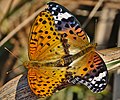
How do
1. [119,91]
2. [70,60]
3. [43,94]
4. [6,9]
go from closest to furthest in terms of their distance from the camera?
1. [43,94]
2. [70,60]
3. [119,91]
4. [6,9]

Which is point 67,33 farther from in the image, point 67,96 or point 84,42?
point 67,96

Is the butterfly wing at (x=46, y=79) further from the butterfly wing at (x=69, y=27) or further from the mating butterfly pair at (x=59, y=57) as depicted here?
the butterfly wing at (x=69, y=27)

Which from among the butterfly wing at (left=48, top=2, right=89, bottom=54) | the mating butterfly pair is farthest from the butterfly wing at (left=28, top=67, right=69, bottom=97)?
the butterfly wing at (left=48, top=2, right=89, bottom=54)

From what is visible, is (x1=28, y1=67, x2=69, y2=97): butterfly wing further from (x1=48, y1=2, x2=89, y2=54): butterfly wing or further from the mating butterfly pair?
(x1=48, y1=2, x2=89, y2=54): butterfly wing

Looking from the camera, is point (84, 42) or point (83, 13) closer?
point (84, 42)

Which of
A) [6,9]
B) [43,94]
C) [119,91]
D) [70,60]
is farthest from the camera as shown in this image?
[6,9]

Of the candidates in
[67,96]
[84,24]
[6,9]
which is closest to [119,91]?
[67,96]

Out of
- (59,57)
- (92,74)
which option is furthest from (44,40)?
(92,74)

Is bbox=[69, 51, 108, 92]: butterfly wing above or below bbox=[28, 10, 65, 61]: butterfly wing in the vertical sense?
below
